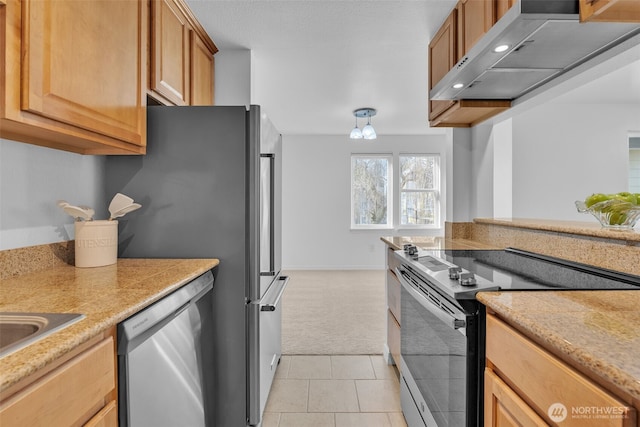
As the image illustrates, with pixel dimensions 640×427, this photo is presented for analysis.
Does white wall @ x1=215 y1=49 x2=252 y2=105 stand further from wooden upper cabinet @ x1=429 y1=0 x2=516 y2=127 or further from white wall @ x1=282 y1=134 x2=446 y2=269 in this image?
white wall @ x1=282 y1=134 x2=446 y2=269

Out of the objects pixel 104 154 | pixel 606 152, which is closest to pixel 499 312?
pixel 104 154

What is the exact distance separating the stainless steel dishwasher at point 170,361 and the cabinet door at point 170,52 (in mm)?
1077

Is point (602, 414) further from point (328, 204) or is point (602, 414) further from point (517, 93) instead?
point (328, 204)

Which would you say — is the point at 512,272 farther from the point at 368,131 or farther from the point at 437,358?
the point at 368,131

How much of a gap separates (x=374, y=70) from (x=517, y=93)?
1398 millimetres

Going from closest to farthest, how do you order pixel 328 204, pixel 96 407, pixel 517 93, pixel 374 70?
1. pixel 96 407
2. pixel 517 93
3. pixel 374 70
4. pixel 328 204

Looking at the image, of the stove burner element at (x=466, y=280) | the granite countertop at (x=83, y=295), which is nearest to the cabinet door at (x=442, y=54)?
the stove burner element at (x=466, y=280)

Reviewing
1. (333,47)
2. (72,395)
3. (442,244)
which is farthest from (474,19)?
(72,395)

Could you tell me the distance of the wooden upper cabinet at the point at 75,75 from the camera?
976mm

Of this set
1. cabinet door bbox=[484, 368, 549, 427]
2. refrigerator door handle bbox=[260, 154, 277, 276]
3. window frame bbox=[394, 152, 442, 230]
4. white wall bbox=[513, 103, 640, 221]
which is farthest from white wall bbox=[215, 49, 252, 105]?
window frame bbox=[394, 152, 442, 230]

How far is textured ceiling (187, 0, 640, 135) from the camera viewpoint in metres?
2.05

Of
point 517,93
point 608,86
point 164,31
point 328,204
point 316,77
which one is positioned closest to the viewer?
point 164,31

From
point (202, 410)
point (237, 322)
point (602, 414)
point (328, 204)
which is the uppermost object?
point (328, 204)

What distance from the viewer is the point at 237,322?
5.55ft
